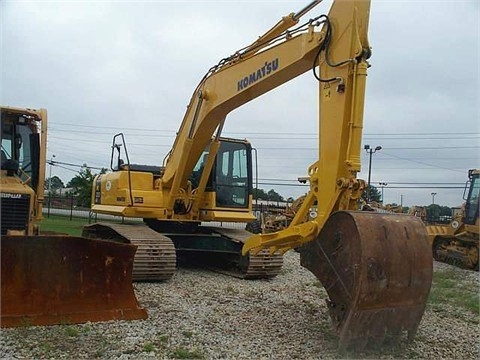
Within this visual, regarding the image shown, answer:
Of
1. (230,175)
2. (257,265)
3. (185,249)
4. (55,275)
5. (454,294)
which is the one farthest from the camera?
(230,175)

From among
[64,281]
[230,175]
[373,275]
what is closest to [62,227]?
[230,175]

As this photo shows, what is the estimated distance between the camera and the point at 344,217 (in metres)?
5.17

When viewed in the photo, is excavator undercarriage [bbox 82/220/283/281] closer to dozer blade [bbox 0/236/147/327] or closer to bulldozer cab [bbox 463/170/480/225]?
dozer blade [bbox 0/236/147/327]

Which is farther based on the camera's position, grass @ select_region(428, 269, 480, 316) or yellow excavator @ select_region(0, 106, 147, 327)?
grass @ select_region(428, 269, 480, 316)

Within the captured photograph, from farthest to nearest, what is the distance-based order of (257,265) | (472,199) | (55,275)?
(472,199) → (257,265) → (55,275)

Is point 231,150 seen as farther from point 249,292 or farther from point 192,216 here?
point 249,292

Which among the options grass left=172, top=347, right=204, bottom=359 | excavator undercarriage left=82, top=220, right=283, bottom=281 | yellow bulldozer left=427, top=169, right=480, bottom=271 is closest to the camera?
grass left=172, top=347, right=204, bottom=359

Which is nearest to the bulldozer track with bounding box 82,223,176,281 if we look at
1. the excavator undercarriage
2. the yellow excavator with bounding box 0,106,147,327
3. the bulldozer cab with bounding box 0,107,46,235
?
the excavator undercarriage

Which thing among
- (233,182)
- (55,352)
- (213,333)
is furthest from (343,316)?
(233,182)

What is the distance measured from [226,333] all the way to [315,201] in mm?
1675

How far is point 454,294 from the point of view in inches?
355

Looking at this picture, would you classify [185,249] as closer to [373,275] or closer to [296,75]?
[296,75]

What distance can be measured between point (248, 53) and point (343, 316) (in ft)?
13.7

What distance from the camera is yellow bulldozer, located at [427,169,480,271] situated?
14281mm
